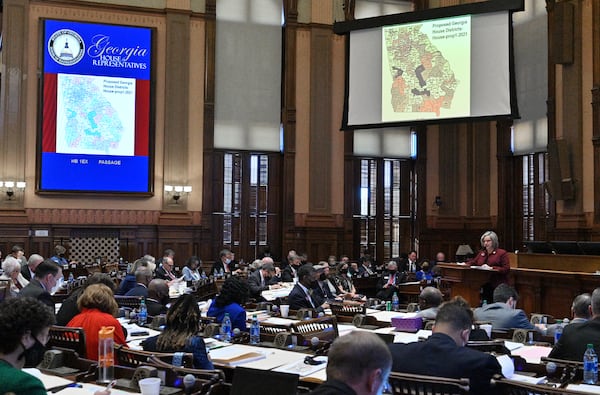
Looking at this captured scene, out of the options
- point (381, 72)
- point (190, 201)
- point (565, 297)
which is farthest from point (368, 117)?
point (565, 297)

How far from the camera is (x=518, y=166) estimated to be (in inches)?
713

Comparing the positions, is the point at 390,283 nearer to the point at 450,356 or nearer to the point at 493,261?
the point at 493,261

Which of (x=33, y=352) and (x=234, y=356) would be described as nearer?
(x=33, y=352)

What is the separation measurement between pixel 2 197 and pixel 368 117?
859 centimetres

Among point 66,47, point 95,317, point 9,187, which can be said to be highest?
point 66,47

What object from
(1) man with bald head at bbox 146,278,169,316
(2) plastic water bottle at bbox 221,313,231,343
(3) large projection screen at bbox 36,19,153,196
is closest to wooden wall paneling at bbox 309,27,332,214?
(3) large projection screen at bbox 36,19,153,196

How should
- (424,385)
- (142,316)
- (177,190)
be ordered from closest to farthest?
(424,385) < (142,316) < (177,190)

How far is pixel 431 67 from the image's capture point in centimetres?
1482

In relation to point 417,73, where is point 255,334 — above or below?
below

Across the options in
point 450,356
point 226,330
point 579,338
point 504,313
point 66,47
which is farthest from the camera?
point 66,47

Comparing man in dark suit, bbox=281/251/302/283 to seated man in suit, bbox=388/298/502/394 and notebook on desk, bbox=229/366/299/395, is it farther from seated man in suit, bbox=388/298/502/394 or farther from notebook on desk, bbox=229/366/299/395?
notebook on desk, bbox=229/366/299/395

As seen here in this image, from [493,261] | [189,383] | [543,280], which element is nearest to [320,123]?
[543,280]

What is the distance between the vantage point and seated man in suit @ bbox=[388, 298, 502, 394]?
354 cm

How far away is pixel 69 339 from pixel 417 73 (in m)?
11.4
